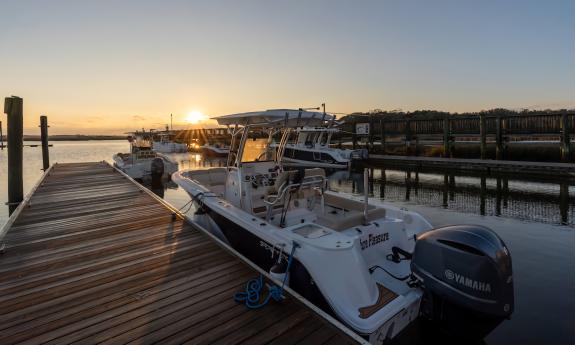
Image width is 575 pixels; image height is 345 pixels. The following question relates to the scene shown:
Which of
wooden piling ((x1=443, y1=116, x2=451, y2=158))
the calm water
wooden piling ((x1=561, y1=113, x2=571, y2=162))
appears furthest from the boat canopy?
wooden piling ((x1=443, y1=116, x2=451, y2=158))

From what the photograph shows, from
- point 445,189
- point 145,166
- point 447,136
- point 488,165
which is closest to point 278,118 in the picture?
point 445,189

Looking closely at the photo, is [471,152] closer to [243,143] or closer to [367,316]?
[243,143]

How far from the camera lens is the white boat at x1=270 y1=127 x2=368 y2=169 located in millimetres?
22859

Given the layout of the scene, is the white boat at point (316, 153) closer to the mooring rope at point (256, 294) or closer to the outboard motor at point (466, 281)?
the mooring rope at point (256, 294)

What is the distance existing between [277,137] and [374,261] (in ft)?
13.2

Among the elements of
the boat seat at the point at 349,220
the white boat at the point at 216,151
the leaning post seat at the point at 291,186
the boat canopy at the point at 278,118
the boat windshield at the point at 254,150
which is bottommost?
the boat seat at the point at 349,220

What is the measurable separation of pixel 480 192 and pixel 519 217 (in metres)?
4.10

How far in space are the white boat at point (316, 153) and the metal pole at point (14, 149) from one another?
48.3 ft

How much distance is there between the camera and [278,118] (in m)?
5.81

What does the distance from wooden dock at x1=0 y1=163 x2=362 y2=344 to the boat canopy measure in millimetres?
2270

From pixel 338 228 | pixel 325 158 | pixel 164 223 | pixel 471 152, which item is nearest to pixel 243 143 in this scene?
pixel 164 223

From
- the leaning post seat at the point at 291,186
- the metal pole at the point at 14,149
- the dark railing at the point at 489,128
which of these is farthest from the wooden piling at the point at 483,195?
the metal pole at the point at 14,149

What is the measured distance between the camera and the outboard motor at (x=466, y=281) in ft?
10.4

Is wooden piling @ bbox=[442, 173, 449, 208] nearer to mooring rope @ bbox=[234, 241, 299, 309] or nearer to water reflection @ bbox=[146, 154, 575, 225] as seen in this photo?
water reflection @ bbox=[146, 154, 575, 225]
